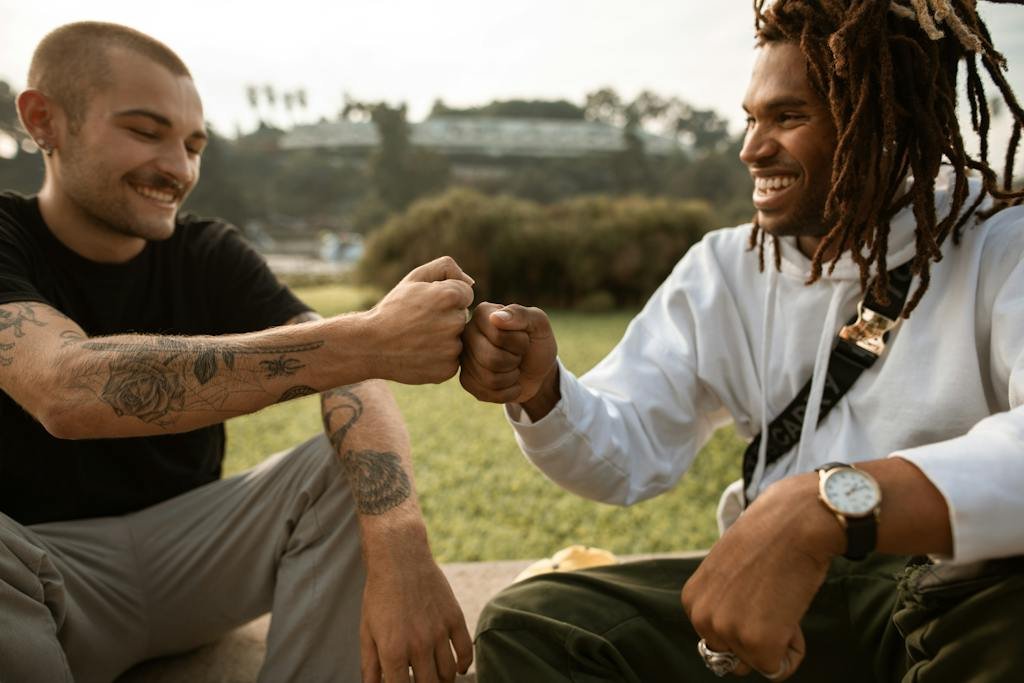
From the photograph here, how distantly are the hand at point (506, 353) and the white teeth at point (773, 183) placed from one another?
2.51 ft

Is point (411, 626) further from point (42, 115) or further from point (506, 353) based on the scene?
point (42, 115)

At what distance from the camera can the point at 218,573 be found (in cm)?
202

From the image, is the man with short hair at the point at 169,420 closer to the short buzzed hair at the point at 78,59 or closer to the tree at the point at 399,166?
the short buzzed hair at the point at 78,59

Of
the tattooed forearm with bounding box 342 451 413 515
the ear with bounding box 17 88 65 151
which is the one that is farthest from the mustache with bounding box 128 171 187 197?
the tattooed forearm with bounding box 342 451 413 515

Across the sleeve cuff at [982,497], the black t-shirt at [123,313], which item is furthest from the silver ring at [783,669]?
the black t-shirt at [123,313]

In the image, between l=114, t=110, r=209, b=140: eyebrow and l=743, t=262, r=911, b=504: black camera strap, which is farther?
l=114, t=110, r=209, b=140: eyebrow

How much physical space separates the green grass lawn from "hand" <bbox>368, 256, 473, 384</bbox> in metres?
1.95

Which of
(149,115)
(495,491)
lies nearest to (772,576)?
(149,115)

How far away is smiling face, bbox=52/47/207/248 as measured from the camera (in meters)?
2.12

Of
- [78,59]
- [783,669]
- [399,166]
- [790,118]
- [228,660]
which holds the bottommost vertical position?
[399,166]

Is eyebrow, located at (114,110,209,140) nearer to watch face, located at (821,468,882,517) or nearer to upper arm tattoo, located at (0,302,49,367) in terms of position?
upper arm tattoo, located at (0,302,49,367)

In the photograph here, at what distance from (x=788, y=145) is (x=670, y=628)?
4.18 feet

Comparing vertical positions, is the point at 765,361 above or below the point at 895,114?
below

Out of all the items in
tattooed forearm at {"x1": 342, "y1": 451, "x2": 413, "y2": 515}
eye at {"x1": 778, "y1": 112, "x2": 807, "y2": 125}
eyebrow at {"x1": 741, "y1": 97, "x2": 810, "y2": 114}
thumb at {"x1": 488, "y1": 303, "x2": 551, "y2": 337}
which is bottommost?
tattooed forearm at {"x1": 342, "y1": 451, "x2": 413, "y2": 515}
